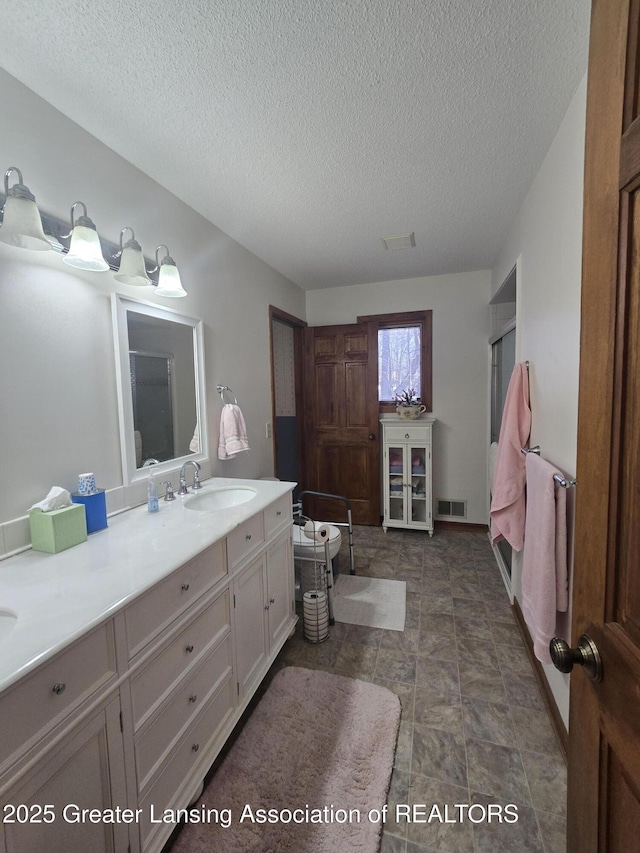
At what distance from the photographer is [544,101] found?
1.33 metres

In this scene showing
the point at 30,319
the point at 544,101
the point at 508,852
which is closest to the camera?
the point at 508,852

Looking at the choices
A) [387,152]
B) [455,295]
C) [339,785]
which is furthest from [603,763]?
[455,295]

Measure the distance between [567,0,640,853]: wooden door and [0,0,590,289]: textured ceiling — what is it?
709 millimetres

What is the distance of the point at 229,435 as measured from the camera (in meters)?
2.19

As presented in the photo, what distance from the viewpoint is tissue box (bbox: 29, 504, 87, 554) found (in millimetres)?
1141

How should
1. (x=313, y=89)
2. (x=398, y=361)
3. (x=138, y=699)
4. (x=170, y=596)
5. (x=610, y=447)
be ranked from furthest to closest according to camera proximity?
(x=398, y=361), (x=313, y=89), (x=170, y=596), (x=138, y=699), (x=610, y=447)

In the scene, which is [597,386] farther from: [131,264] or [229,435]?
[229,435]

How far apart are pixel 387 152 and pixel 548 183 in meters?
0.72

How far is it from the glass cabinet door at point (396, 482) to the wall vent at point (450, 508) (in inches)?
16.0

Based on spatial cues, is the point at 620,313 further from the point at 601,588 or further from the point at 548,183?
the point at 548,183

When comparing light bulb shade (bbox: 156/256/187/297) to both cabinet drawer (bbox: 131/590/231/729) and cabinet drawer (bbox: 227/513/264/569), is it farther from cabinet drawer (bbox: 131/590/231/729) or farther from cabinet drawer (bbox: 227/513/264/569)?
cabinet drawer (bbox: 131/590/231/729)

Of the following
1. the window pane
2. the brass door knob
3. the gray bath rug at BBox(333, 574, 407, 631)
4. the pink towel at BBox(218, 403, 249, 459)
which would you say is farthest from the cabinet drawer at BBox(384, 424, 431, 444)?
the brass door knob

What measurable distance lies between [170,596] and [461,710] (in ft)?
4.52

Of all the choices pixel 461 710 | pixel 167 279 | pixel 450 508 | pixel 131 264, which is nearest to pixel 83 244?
pixel 131 264
